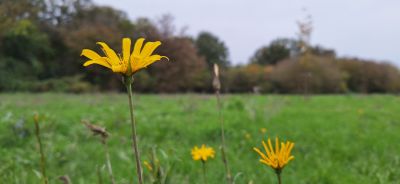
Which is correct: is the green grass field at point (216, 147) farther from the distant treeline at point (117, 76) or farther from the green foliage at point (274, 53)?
the green foliage at point (274, 53)

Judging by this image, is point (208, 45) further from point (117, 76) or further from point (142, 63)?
point (142, 63)

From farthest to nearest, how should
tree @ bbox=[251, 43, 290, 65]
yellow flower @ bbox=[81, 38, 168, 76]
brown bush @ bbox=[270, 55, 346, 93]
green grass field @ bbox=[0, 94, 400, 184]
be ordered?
tree @ bbox=[251, 43, 290, 65] < brown bush @ bbox=[270, 55, 346, 93] < green grass field @ bbox=[0, 94, 400, 184] < yellow flower @ bbox=[81, 38, 168, 76]

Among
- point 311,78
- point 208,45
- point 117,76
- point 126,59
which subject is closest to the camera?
point 126,59

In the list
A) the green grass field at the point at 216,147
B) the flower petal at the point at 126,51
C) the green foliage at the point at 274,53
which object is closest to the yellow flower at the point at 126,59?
the flower petal at the point at 126,51

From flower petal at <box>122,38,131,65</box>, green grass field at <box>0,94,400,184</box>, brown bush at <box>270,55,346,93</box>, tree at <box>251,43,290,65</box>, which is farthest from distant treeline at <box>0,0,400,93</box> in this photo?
flower petal at <box>122,38,131,65</box>

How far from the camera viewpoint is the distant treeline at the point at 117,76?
874 inches

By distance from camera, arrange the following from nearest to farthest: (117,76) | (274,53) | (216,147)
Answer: (216,147) → (117,76) → (274,53)

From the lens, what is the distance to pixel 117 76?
21.9 metres

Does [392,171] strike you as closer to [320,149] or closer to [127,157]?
[320,149]

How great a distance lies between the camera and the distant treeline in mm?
22188

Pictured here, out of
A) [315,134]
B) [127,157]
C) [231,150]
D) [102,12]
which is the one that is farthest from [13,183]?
[102,12]

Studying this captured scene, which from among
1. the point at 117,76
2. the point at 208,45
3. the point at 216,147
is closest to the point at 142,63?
the point at 216,147

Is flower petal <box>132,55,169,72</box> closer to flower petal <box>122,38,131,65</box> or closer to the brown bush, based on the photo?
flower petal <box>122,38,131,65</box>

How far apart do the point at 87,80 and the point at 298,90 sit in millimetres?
11170
